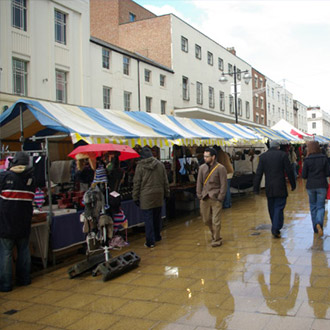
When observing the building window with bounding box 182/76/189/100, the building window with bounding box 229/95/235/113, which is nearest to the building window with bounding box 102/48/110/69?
the building window with bounding box 182/76/189/100

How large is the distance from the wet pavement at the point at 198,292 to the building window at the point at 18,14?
13187 millimetres

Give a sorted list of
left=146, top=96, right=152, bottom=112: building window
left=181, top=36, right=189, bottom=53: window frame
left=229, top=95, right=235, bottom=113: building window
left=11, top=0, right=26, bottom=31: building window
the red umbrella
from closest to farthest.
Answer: the red umbrella → left=11, top=0, right=26, bottom=31: building window → left=146, top=96, right=152, bottom=112: building window → left=181, top=36, right=189, bottom=53: window frame → left=229, top=95, right=235, bottom=113: building window

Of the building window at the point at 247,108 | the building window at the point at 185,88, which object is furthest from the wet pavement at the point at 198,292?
the building window at the point at 247,108

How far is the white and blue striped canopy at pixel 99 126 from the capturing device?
20.9ft

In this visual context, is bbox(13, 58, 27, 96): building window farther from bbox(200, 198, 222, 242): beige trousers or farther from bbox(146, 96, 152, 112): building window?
bbox(200, 198, 222, 242): beige trousers

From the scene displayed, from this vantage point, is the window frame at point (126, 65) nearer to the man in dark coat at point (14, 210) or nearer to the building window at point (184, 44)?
the building window at point (184, 44)

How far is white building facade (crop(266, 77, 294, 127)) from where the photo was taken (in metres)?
47.1

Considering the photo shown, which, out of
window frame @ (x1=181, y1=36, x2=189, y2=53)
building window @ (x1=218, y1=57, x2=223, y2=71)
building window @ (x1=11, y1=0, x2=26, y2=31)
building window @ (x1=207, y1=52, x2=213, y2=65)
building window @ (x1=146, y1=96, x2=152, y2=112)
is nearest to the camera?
building window @ (x1=11, y1=0, x2=26, y2=31)

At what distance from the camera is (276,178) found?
6574mm

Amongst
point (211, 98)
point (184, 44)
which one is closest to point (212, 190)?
point (184, 44)

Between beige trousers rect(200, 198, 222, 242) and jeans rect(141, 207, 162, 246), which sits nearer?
beige trousers rect(200, 198, 222, 242)

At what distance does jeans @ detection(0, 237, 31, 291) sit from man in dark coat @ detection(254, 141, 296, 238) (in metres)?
4.03

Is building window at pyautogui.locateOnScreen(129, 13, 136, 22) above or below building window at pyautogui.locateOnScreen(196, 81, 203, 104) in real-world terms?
above

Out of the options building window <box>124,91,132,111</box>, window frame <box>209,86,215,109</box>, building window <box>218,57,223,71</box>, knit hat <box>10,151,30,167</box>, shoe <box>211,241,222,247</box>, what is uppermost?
building window <box>218,57,223,71</box>
